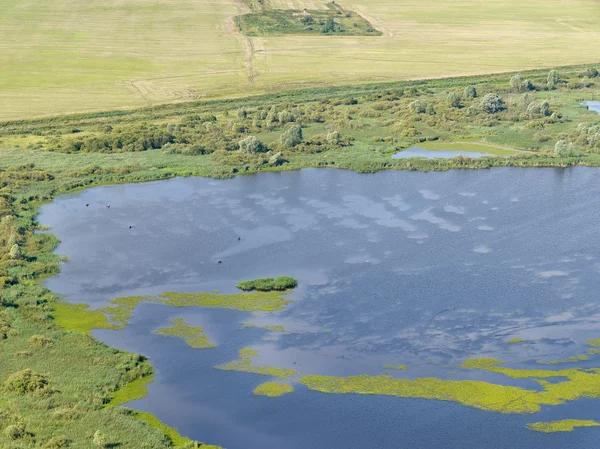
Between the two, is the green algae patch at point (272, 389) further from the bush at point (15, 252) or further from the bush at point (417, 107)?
the bush at point (417, 107)

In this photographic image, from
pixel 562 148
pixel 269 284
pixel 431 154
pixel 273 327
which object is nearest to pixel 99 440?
pixel 273 327

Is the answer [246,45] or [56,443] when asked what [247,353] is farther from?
[246,45]

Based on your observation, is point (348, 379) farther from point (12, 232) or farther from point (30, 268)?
point (12, 232)

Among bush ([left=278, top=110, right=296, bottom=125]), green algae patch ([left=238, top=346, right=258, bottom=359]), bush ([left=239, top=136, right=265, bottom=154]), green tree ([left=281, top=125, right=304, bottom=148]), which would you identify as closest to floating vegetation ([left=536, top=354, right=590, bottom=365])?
green algae patch ([left=238, top=346, right=258, bottom=359])

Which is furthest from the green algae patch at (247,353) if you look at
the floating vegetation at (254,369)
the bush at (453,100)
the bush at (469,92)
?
the bush at (469,92)

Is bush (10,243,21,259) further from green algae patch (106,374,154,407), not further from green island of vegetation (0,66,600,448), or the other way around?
green algae patch (106,374,154,407)
